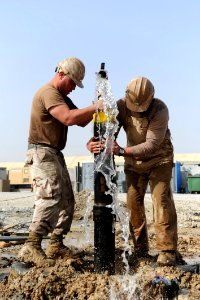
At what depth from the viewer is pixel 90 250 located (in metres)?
6.09

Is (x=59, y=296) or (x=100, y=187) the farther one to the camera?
(x=100, y=187)

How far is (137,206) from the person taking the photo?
531 centimetres

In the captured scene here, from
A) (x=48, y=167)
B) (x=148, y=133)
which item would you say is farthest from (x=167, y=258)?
(x=48, y=167)

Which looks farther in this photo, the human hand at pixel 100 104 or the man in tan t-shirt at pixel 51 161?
the man in tan t-shirt at pixel 51 161

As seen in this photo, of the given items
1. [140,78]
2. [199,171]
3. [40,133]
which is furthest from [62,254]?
[199,171]

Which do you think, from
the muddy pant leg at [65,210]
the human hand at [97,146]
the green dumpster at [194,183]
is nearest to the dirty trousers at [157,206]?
the muddy pant leg at [65,210]

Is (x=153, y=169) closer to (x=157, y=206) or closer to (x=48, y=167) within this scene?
(x=157, y=206)

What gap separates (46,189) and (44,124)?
2.23 feet

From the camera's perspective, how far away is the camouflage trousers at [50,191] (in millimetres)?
4965

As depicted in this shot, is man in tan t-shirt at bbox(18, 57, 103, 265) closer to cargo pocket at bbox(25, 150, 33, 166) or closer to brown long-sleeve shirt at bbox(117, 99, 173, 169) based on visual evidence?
cargo pocket at bbox(25, 150, 33, 166)

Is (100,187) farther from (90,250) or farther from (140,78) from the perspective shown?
(90,250)

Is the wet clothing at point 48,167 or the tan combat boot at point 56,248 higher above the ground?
the wet clothing at point 48,167

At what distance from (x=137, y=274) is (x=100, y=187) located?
2.84ft

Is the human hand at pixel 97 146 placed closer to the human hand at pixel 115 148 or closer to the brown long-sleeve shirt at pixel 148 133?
the human hand at pixel 115 148
